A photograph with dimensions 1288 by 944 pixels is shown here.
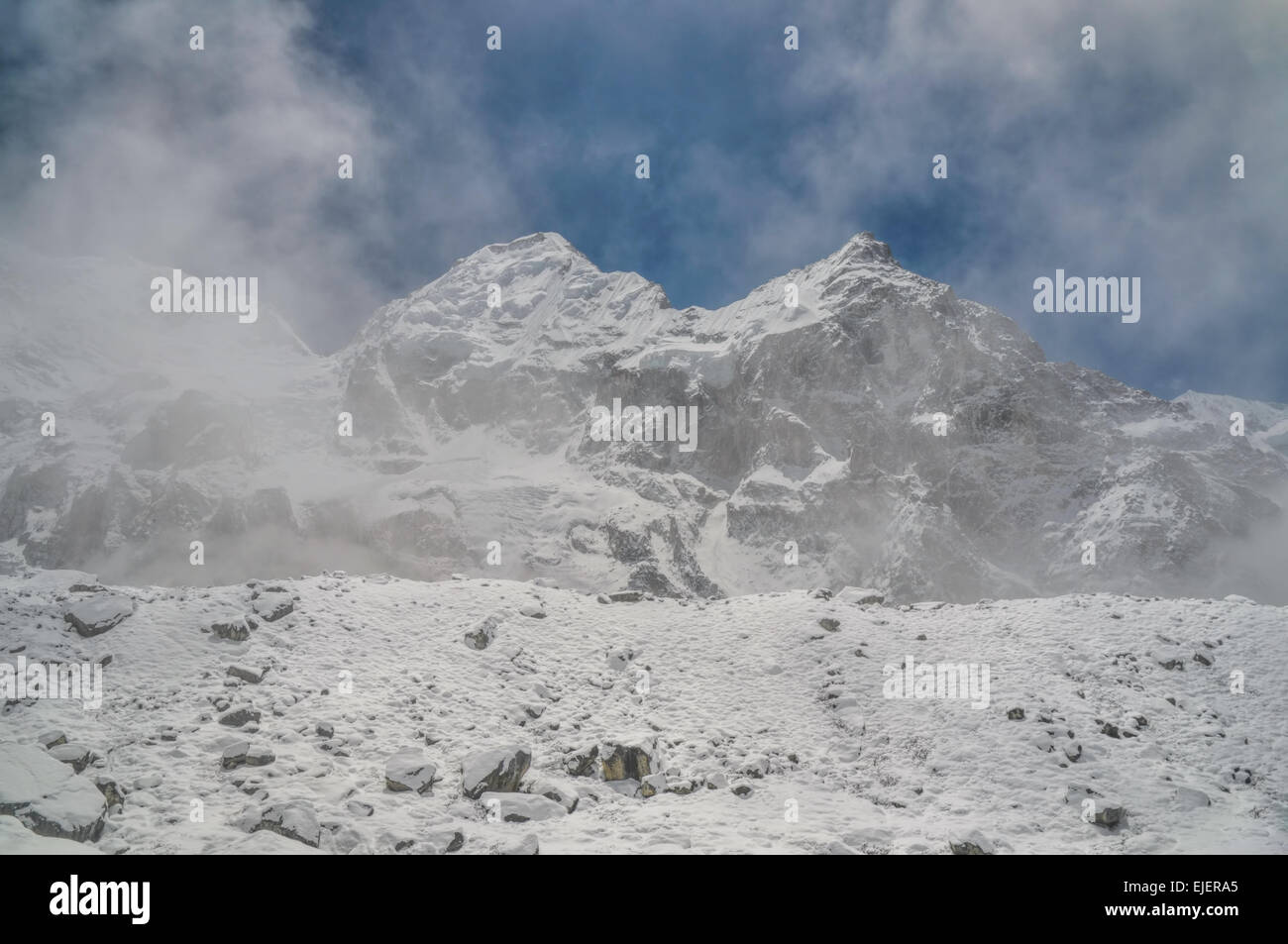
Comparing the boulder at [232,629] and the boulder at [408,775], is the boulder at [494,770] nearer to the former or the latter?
the boulder at [408,775]

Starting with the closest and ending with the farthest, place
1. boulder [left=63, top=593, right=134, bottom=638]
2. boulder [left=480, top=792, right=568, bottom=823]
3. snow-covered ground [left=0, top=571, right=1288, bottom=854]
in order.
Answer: snow-covered ground [left=0, top=571, right=1288, bottom=854] → boulder [left=480, top=792, right=568, bottom=823] → boulder [left=63, top=593, right=134, bottom=638]

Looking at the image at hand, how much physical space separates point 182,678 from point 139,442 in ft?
731

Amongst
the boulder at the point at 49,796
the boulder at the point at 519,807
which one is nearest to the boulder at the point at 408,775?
the boulder at the point at 519,807

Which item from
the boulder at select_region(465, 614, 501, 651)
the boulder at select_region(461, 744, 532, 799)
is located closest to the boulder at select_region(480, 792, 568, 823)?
the boulder at select_region(461, 744, 532, 799)

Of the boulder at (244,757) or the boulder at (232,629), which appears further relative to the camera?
the boulder at (232,629)

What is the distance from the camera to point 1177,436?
19800 cm

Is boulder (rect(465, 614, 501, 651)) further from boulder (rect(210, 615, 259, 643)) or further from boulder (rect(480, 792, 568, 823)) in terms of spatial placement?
boulder (rect(480, 792, 568, 823))

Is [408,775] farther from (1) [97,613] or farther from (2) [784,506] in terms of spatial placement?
(2) [784,506]

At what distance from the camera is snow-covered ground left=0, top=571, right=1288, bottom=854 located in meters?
13.6

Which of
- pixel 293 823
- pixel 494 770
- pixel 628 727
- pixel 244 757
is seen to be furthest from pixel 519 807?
pixel 244 757

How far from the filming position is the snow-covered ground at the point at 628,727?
44.5ft

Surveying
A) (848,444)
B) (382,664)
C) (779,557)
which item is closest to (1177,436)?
(848,444)

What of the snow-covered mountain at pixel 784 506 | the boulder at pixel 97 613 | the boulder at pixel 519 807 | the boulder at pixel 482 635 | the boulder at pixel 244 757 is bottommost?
the boulder at pixel 519 807
